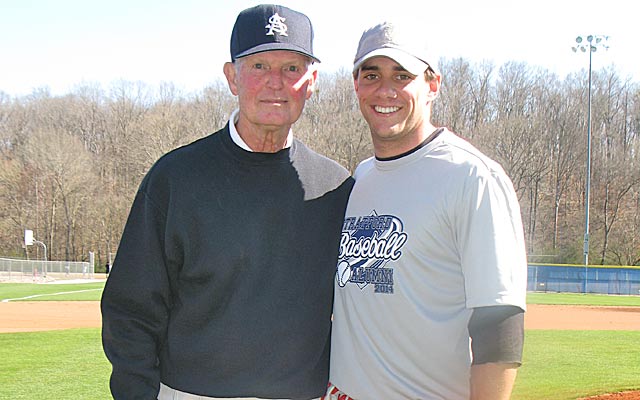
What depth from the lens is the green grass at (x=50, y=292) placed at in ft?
85.4

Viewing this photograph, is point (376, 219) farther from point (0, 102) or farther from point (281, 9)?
point (0, 102)

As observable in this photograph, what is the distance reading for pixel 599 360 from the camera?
1233cm

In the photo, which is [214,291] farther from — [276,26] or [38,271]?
[38,271]

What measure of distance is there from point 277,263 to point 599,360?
11243mm

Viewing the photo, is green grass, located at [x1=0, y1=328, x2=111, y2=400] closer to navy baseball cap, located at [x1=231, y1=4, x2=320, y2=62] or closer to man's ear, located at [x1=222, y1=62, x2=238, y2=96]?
man's ear, located at [x1=222, y1=62, x2=238, y2=96]

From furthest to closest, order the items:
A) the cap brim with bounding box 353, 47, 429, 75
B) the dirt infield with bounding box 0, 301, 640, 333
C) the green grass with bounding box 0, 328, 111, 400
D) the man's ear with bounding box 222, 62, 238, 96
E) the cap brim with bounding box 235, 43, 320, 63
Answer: the dirt infield with bounding box 0, 301, 640, 333
the green grass with bounding box 0, 328, 111, 400
the man's ear with bounding box 222, 62, 238, 96
the cap brim with bounding box 235, 43, 320, 63
the cap brim with bounding box 353, 47, 429, 75

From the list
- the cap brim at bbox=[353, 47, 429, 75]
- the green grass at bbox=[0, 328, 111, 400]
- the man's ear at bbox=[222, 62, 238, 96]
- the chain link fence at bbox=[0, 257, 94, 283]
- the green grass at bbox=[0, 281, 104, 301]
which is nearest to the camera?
the cap brim at bbox=[353, 47, 429, 75]

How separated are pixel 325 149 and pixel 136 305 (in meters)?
41.9

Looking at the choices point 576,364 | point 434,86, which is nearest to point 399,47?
point 434,86

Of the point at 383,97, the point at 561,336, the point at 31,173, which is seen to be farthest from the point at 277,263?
the point at 31,173

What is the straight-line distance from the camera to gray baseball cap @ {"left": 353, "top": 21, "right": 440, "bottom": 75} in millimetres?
2605

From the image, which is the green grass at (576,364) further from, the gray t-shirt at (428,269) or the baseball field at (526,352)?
the gray t-shirt at (428,269)

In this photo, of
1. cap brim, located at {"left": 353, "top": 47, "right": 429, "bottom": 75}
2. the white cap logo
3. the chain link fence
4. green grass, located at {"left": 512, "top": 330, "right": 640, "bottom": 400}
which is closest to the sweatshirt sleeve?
the white cap logo

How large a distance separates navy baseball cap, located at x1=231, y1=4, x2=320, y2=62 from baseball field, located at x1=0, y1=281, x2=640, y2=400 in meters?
6.95
